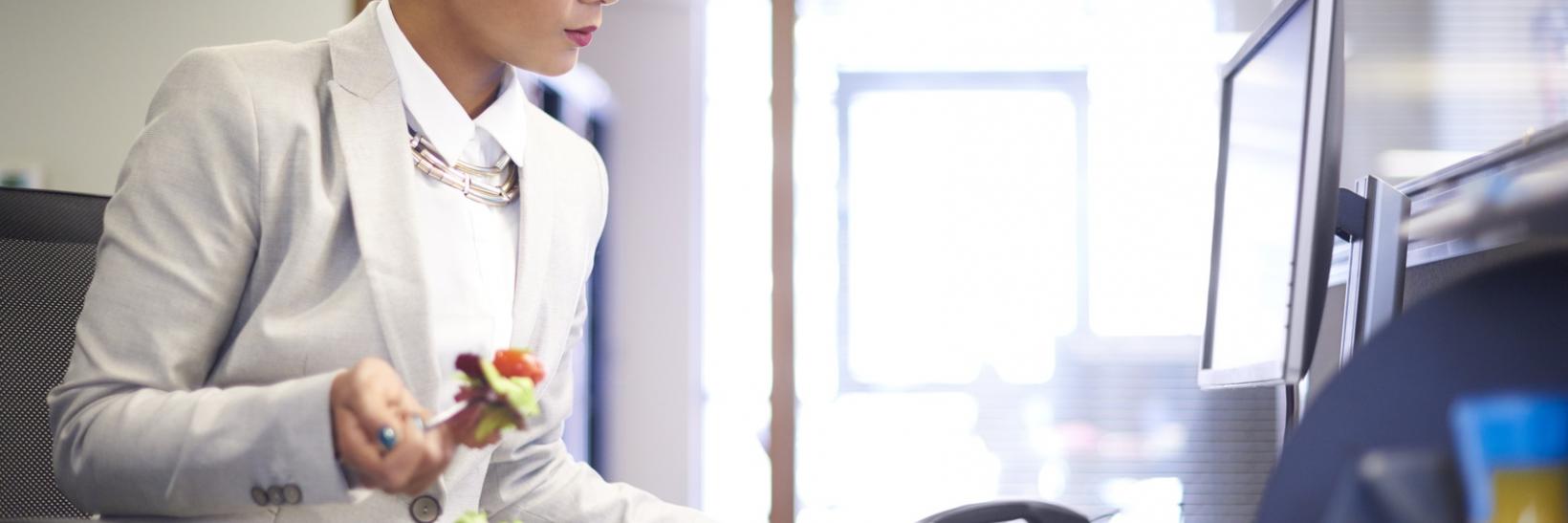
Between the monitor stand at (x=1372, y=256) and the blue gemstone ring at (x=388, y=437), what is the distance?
0.81 metres

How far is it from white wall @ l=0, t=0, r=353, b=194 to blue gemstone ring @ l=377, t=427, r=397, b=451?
1879mm

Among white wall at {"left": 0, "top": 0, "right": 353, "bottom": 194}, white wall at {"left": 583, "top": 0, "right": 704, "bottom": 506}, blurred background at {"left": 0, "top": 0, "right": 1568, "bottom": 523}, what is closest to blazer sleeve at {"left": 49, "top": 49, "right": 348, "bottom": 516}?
white wall at {"left": 0, "top": 0, "right": 353, "bottom": 194}

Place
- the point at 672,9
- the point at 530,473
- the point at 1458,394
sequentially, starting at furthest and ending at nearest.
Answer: the point at 672,9 → the point at 530,473 → the point at 1458,394

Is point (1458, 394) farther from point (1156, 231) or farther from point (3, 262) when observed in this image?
point (1156, 231)

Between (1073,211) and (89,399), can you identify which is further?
(1073,211)

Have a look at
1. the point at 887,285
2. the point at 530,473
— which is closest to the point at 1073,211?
the point at 887,285

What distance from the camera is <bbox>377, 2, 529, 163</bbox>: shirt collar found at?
3.29 ft

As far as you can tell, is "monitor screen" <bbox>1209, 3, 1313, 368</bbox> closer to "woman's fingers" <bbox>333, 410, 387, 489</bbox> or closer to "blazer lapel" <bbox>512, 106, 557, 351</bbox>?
"blazer lapel" <bbox>512, 106, 557, 351</bbox>

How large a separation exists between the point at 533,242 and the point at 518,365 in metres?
0.41

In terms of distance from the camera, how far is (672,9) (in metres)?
4.34

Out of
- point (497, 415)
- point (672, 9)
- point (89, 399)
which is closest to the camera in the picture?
point (497, 415)

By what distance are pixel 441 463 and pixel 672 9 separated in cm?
384

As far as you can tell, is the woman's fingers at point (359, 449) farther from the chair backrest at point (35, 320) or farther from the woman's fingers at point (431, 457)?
the chair backrest at point (35, 320)

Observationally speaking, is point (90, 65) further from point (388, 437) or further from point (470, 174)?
point (388, 437)
